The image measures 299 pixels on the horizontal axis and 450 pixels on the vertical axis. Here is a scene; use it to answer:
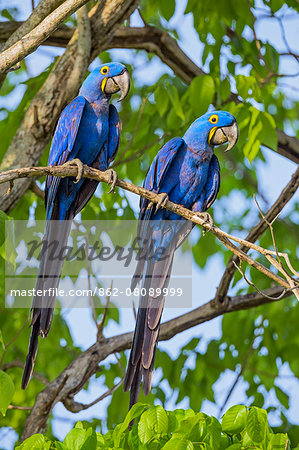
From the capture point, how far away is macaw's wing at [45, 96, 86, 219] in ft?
9.42

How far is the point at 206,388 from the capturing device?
12.5 feet

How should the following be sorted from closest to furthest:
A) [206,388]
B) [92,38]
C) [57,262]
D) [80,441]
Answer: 1. [80,441]
2. [57,262]
3. [92,38]
4. [206,388]

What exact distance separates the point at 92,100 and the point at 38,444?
1682 mm

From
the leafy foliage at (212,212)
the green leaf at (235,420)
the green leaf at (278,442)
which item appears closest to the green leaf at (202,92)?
the leafy foliage at (212,212)

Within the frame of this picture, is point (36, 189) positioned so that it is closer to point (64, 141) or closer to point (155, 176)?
point (64, 141)

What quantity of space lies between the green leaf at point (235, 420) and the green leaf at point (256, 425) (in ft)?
0.22

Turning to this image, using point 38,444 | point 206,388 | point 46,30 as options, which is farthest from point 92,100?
point 206,388

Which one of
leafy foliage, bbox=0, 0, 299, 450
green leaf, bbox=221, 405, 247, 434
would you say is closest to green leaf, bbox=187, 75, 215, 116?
leafy foliage, bbox=0, 0, 299, 450

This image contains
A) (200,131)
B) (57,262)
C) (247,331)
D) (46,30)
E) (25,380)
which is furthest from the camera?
(247,331)

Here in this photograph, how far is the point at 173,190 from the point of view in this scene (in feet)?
10.1

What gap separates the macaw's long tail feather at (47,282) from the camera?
254cm

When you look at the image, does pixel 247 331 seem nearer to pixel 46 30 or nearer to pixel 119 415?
pixel 119 415

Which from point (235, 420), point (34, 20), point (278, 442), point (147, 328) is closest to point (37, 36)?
point (34, 20)

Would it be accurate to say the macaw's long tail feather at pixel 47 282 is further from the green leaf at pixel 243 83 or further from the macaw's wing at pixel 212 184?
the green leaf at pixel 243 83
